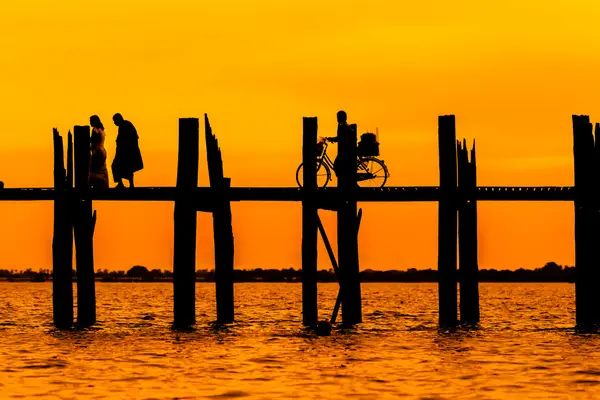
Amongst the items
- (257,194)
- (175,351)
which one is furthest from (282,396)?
(257,194)

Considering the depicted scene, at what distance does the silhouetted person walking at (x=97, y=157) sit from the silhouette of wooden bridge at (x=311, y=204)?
5.7 inches

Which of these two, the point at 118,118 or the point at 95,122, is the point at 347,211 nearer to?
the point at 118,118

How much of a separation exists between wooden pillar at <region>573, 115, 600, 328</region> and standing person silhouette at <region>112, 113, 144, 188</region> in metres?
8.42

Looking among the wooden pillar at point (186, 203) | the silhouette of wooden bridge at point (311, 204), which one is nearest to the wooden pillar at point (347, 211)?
the silhouette of wooden bridge at point (311, 204)

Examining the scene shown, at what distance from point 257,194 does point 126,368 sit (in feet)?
17.5

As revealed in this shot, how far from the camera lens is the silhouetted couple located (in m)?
26.4

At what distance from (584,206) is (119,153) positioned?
29.6ft

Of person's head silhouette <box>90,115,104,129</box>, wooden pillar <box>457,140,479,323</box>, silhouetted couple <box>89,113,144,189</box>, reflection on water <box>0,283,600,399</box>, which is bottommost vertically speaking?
reflection on water <box>0,283,600,399</box>

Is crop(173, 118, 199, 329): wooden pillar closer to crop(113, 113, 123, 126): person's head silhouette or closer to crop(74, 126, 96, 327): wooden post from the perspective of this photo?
crop(113, 113, 123, 126): person's head silhouette

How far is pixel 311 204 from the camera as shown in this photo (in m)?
26.3

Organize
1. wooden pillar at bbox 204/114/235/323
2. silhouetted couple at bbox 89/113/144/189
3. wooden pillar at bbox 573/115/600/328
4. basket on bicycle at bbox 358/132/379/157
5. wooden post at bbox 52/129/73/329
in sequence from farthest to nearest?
basket on bicycle at bbox 358/132/379/157 → wooden pillar at bbox 573/115/600/328 → wooden post at bbox 52/129/73/329 → wooden pillar at bbox 204/114/235/323 → silhouetted couple at bbox 89/113/144/189

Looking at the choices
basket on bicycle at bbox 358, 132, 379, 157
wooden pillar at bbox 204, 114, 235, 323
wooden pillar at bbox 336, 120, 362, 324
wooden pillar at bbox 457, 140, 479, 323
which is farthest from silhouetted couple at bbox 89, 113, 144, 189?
wooden pillar at bbox 457, 140, 479, 323

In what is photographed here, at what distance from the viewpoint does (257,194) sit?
2647 cm

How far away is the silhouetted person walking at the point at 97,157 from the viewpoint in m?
26.8
